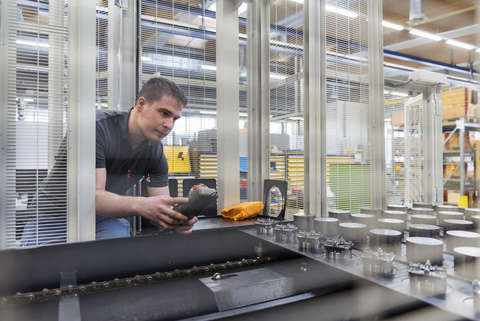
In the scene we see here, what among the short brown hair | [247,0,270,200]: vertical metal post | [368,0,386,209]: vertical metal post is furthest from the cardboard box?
the short brown hair

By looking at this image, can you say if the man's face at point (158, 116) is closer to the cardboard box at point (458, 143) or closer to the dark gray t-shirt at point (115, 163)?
the dark gray t-shirt at point (115, 163)

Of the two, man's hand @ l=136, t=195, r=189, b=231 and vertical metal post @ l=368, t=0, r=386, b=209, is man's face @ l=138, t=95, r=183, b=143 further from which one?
vertical metal post @ l=368, t=0, r=386, b=209

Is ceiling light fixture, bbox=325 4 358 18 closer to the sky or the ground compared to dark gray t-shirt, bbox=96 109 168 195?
closer to the sky

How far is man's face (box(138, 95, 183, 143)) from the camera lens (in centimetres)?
90

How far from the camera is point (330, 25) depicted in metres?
1.17

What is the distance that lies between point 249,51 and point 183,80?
41 centimetres

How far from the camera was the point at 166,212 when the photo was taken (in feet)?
2.24

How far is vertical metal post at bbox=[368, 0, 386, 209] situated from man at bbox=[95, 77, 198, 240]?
32.3 inches

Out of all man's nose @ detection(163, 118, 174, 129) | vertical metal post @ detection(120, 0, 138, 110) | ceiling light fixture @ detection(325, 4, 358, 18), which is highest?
ceiling light fixture @ detection(325, 4, 358, 18)

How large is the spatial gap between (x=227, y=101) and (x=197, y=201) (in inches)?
20.1

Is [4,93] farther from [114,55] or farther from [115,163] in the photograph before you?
[114,55]

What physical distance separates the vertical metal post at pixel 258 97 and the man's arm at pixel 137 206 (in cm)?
71

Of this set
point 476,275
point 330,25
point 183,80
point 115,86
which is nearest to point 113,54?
point 115,86

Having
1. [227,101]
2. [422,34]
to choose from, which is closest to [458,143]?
[422,34]
